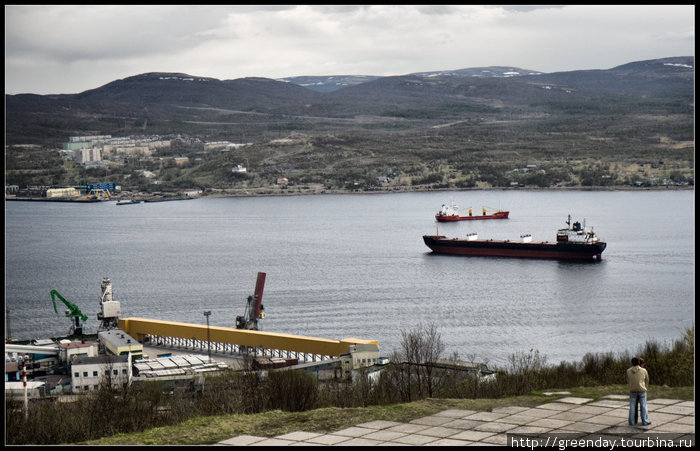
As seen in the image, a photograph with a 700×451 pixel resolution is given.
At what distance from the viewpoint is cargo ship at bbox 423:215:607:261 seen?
1067 inches

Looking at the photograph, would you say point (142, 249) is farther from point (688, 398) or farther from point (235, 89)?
point (235, 89)

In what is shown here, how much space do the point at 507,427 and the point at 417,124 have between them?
258 ft

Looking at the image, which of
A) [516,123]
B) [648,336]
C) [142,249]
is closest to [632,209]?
[142,249]

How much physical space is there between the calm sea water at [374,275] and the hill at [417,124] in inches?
367

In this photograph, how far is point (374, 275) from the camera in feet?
76.5

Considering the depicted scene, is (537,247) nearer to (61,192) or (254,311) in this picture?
(254,311)

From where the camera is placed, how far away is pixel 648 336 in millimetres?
15305

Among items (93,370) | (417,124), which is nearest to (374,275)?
(93,370)

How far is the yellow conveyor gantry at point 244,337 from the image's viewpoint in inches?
514

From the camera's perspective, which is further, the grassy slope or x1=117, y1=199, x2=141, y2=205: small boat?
x1=117, y1=199, x2=141, y2=205: small boat

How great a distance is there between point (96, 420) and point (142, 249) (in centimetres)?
2609

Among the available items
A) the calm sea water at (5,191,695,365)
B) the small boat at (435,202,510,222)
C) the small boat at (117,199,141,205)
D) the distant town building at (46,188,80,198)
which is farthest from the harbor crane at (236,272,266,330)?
the distant town building at (46,188,80,198)

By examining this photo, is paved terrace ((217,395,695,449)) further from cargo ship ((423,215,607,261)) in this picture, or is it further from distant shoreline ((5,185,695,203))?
distant shoreline ((5,185,695,203))

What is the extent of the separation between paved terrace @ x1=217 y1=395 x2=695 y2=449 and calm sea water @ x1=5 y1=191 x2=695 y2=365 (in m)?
8.90
